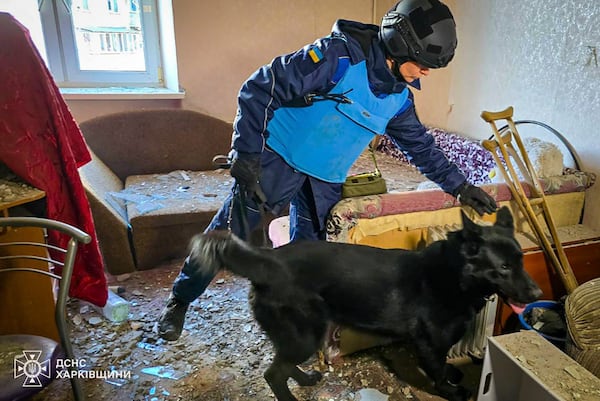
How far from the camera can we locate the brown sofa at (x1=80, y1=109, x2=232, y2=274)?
8.02ft

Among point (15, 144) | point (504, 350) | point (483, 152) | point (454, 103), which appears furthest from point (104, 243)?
point (454, 103)

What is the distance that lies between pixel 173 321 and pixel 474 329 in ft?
3.89

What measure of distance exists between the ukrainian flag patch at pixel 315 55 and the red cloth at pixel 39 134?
0.95m

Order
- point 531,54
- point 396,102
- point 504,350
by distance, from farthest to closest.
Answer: point 531,54
point 396,102
point 504,350

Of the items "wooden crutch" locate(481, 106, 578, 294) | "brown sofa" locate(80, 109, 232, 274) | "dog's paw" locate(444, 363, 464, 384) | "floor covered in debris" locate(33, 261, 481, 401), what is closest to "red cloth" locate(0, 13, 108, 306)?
"floor covered in debris" locate(33, 261, 481, 401)

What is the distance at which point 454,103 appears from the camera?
308 centimetres

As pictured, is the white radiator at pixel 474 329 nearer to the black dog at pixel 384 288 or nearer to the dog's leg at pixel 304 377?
the black dog at pixel 384 288

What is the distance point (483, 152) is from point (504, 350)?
1.49m

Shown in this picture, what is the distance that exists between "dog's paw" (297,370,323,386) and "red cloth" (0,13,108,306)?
0.94 meters

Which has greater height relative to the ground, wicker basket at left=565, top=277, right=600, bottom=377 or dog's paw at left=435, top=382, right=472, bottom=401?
wicker basket at left=565, top=277, right=600, bottom=377

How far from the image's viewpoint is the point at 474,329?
1771 mm

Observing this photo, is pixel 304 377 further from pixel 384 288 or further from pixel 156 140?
pixel 156 140

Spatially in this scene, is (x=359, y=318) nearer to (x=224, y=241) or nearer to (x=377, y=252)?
(x=377, y=252)

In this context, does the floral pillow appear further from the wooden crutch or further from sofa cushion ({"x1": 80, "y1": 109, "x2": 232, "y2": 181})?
sofa cushion ({"x1": 80, "y1": 109, "x2": 232, "y2": 181})
